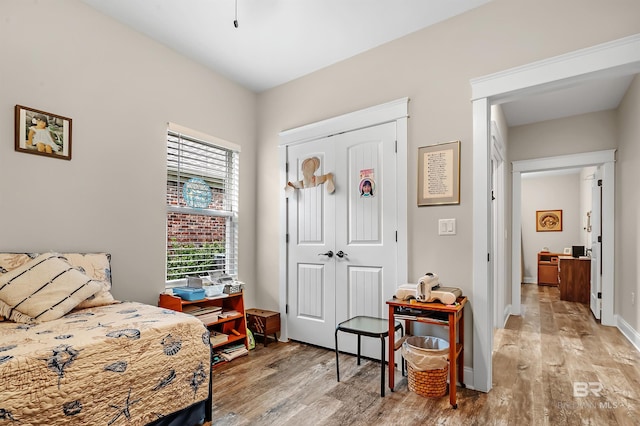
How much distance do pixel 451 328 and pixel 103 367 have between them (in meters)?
1.91

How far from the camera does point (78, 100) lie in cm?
247

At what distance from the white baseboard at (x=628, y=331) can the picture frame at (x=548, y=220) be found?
4.64 m

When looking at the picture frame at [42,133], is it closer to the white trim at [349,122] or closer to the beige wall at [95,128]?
the beige wall at [95,128]

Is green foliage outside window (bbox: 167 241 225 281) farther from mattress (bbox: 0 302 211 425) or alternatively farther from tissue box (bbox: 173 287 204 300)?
mattress (bbox: 0 302 211 425)

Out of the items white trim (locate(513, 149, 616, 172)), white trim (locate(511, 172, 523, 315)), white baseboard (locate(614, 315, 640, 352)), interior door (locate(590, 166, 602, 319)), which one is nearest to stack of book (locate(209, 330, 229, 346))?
white baseboard (locate(614, 315, 640, 352))

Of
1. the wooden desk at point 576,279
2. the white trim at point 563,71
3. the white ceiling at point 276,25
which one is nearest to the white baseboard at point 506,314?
the wooden desk at point 576,279

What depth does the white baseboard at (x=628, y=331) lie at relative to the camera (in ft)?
11.0

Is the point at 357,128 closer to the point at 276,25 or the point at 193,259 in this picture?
the point at 276,25

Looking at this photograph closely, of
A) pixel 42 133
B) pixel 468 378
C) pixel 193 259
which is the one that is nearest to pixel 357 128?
pixel 193 259

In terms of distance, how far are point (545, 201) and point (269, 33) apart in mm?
8136

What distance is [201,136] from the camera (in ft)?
10.8

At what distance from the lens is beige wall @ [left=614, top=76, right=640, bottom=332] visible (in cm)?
349

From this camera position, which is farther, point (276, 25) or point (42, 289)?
point (276, 25)

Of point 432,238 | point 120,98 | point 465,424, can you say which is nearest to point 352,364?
point 465,424
